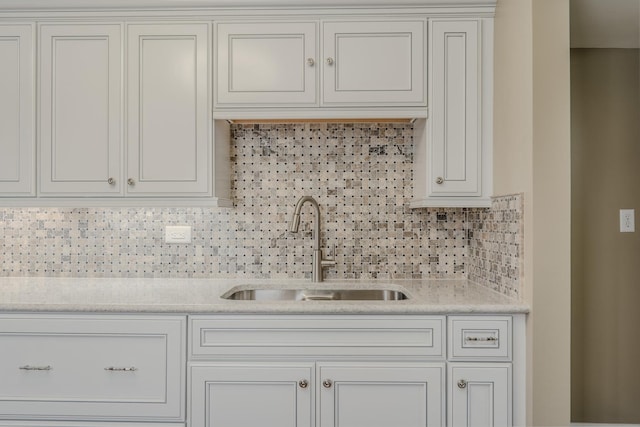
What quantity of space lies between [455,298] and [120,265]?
5.48ft

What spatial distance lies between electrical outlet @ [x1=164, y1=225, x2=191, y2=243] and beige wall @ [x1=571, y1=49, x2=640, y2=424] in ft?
6.69

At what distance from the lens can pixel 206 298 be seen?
6.03ft

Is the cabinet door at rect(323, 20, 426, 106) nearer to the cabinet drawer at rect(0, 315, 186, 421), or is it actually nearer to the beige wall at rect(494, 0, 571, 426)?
the beige wall at rect(494, 0, 571, 426)

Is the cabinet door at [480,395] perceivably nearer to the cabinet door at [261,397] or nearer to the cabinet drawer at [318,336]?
the cabinet drawer at [318,336]

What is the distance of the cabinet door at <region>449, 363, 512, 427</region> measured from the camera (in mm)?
1684

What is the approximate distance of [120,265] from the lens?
91.8 inches

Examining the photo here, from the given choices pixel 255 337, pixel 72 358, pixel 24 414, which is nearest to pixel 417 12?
pixel 255 337

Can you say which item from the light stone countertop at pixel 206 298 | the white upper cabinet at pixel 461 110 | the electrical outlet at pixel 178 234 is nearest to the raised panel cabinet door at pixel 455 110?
the white upper cabinet at pixel 461 110

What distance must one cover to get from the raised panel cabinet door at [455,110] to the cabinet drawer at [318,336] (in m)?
0.67

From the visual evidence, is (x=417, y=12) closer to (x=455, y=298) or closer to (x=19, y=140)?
(x=455, y=298)

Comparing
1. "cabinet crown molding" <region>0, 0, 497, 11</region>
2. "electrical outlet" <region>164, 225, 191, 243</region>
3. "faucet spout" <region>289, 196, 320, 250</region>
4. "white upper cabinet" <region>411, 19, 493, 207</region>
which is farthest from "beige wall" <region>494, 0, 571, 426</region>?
"electrical outlet" <region>164, 225, 191, 243</region>

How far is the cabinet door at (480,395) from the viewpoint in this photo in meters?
1.68

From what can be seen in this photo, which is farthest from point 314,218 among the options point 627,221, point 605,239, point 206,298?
point 627,221

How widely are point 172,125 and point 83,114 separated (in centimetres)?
41
